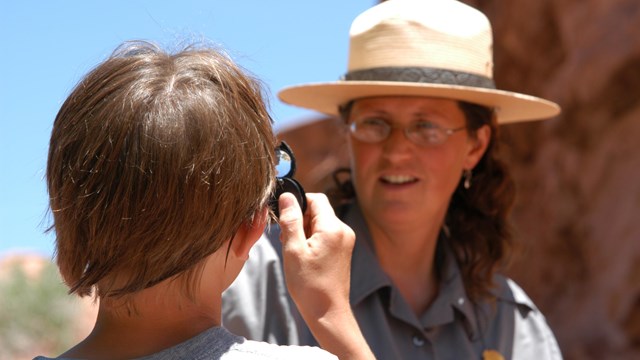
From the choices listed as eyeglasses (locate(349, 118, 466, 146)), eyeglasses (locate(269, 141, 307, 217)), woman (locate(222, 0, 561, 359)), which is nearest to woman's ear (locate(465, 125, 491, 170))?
woman (locate(222, 0, 561, 359))

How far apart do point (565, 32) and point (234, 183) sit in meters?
5.81

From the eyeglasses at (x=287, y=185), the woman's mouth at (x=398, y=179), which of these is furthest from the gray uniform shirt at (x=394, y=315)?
the eyeglasses at (x=287, y=185)

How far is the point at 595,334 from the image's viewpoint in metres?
6.16

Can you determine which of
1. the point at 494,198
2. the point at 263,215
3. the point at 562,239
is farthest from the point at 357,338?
the point at 562,239

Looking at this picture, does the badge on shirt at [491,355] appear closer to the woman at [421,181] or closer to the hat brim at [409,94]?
the woman at [421,181]

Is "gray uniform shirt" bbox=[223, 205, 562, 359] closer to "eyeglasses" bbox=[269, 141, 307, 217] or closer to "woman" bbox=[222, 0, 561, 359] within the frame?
"woman" bbox=[222, 0, 561, 359]

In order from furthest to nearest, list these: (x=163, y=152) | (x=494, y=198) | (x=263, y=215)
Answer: (x=494, y=198) → (x=263, y=215) → (x=163, y=152)

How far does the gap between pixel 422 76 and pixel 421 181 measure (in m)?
0.34

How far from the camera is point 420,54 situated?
10.9 feet

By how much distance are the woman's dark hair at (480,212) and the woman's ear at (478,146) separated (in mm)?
24

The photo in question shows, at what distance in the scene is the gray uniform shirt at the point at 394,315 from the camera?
3.01 m

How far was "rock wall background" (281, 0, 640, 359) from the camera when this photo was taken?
243 inches

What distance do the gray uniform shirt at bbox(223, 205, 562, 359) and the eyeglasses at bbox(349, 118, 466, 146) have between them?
26cm

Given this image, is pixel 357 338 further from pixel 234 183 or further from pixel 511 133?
pixel 511 133
